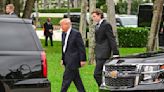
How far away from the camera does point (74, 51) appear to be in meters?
11.3

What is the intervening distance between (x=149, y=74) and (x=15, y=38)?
2.10m

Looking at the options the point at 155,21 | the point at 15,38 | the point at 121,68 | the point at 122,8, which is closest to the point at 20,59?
the point at 15,38

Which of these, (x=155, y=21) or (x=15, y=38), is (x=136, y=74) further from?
(x=155, y=21)

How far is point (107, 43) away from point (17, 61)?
10.3ft

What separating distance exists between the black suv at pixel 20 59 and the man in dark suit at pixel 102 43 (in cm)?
259

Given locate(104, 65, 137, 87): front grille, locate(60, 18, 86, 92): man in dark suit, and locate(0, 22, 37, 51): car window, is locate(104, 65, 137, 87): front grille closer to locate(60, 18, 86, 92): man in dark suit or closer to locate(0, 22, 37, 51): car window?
locate(0, 22, 37, 51): car window

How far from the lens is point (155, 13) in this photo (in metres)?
19.7

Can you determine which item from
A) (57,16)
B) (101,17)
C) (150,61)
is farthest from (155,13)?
(57,16)

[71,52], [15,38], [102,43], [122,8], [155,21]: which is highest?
[15,38]

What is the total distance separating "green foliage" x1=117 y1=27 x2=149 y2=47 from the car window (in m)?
23.0

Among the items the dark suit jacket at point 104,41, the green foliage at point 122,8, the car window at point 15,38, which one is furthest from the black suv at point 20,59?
the green foliage at point 122,8

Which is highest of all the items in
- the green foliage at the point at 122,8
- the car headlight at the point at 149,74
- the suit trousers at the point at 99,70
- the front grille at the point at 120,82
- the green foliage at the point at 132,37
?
the car headlight at the point at 149,74

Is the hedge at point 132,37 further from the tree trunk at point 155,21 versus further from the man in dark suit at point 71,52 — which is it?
the man in dark suit at point 71,52

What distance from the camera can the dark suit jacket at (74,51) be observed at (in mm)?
11227
